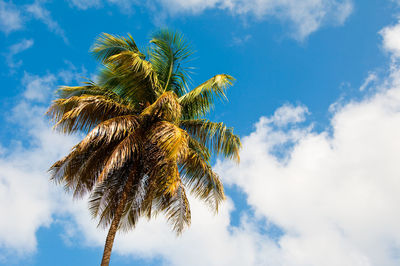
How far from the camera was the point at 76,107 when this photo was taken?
403 inches

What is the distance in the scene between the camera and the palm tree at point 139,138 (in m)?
9.55

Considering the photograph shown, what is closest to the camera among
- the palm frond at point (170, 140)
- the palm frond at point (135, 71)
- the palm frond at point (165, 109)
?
the palm frond at point (170, 140)

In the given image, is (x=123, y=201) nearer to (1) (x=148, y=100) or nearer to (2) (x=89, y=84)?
(1) (x=148, y=100)

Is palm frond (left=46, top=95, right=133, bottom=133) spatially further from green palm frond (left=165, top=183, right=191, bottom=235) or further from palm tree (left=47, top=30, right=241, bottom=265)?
green palm frond (left=165, top=183, right=191, bottom=235)

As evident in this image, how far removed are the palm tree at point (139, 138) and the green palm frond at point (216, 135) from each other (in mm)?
31

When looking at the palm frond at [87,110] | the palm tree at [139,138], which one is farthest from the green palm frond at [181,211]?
the palm frond at [87,110]

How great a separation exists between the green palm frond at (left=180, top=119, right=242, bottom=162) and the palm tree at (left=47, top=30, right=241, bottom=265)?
0.10 ft

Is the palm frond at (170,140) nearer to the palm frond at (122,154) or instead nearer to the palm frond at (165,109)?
the palm frond at (165,109)

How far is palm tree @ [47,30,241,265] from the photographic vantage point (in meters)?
9.55

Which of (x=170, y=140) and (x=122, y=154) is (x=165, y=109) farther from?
(x=122, y=154)

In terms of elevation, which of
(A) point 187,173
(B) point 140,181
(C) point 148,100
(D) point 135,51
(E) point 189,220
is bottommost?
(E) point 189,220

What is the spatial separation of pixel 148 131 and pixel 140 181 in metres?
1.47

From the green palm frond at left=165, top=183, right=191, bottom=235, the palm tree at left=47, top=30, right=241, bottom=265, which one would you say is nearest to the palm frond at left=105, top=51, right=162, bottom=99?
the palm tree at left=47, top=30, right=241, bottom=265

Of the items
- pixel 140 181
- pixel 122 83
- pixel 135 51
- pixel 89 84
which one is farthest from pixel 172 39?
pixel 140 181
